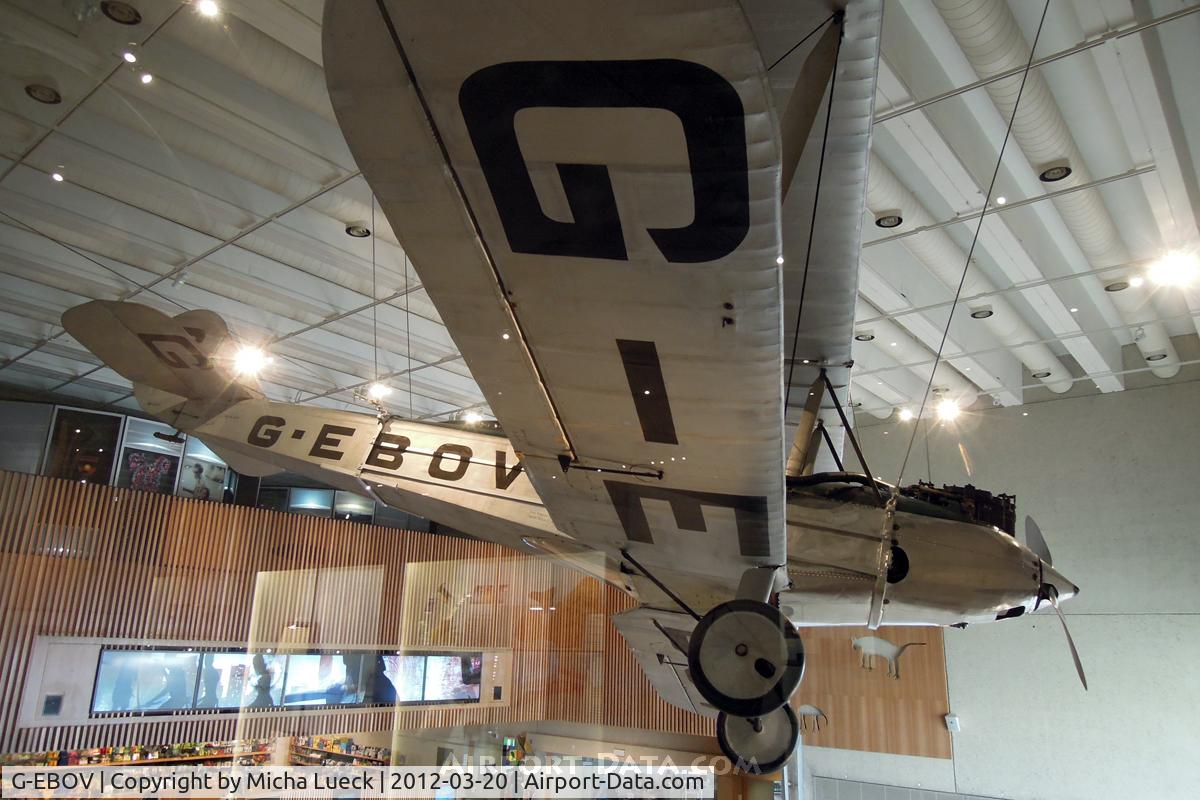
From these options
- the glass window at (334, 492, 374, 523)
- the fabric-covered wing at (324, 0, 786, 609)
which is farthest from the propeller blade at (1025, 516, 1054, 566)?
the glass window at (334, 492, 374, 523)

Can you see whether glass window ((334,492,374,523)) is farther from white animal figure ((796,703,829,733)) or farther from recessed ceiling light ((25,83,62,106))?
white animal figure ((796,703,829,733))

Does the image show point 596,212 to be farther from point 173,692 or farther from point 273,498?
point 273,498

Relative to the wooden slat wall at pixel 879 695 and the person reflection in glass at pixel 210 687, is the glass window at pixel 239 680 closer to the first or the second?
the person reflection in glass at pixel 210 687

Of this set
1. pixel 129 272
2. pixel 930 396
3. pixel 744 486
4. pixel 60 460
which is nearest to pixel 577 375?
pixel 744 486

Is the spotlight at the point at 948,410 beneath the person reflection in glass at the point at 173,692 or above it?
above

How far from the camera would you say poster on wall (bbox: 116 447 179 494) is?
207 inches

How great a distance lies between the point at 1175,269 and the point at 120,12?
7052 millimetres

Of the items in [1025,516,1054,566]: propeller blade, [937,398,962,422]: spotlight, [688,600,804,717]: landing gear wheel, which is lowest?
[688,600,804,717]: landing gear wheel

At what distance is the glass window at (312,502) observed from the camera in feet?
24.1

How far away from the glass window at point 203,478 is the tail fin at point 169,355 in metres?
2.52

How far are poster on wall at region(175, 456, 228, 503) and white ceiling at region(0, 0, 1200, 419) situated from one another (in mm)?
1786

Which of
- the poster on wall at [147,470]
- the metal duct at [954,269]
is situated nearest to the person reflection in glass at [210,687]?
the poster on wall at [147,470]

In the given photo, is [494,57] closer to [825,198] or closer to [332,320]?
[825,198]
